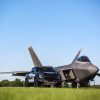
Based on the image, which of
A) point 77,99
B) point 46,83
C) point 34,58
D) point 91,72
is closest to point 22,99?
point 77,99

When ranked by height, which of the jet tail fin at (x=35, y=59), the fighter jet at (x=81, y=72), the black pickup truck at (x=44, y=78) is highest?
the jet tail fin at (x=35, y=59)

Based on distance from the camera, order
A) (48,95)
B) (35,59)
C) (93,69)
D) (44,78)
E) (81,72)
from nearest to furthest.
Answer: (48,95), (44,78), (93,69), (81,72), (35,59)

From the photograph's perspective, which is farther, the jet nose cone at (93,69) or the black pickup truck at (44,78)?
the jet nose cone at (93,69)

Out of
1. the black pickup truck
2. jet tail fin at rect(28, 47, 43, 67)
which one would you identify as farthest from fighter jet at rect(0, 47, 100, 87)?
jet tail fin at rect(28, 47, 43, 67)

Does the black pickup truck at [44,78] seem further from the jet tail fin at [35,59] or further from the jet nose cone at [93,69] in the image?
the jet tail fin at [35,59]

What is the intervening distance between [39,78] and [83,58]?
33.9 feet

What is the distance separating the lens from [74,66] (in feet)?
106

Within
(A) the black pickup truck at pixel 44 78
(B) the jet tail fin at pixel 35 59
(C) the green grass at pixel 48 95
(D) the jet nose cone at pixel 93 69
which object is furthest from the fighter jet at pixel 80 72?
(C) the green grass at pixel 48 95

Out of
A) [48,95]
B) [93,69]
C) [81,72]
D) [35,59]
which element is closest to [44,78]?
[93,69]

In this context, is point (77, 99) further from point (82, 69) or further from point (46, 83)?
point (82, 69)

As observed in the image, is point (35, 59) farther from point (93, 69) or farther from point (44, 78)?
point (44, 78)

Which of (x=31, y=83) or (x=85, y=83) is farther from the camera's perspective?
(x=85, y=83)

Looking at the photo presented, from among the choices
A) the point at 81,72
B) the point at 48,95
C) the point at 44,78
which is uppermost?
the point at 81,72

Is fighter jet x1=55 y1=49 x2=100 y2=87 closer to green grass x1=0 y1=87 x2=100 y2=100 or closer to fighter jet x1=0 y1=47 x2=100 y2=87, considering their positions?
fighter jet x1=0 y1=47 x2=100 y2=87
